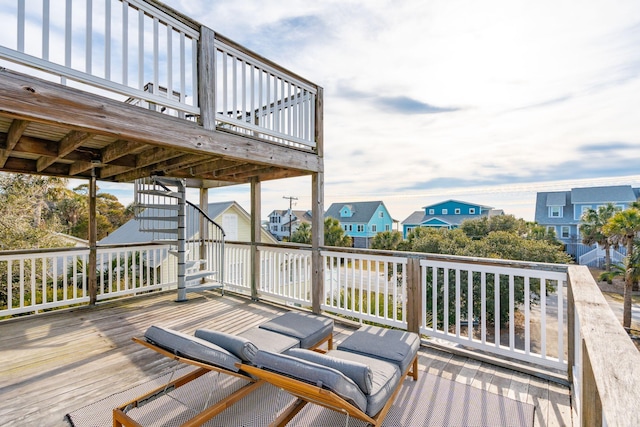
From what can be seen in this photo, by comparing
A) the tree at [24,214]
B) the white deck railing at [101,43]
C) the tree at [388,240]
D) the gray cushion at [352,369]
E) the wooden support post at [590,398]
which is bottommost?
the tree at [388,240]

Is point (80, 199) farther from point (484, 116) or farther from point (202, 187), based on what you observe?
point (484, 116)

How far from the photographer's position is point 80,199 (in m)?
18.6

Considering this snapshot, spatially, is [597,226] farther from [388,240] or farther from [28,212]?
[28,212]

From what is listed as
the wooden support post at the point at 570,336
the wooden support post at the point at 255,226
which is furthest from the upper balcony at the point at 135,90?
the wooden support post at the point at 570,336

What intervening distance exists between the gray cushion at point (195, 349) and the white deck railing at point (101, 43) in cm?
201

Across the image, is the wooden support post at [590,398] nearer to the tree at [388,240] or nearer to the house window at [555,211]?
the tree at [388,240]

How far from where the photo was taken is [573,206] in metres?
23.0

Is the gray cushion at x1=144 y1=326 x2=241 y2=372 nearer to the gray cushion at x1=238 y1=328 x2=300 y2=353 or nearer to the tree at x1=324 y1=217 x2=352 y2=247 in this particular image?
the gray cushion at x1=238 y1=328 x2=300 y2=353

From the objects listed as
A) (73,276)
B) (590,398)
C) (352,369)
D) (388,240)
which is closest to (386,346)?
(352,369)

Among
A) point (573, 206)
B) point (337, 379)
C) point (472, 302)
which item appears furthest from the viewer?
point (573, 206)

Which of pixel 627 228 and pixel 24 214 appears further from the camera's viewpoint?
pixel 627 228

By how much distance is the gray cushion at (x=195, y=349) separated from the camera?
72.2 inches

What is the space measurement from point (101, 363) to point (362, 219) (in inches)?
1098

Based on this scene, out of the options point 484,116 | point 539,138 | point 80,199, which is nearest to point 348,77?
point 484,116
